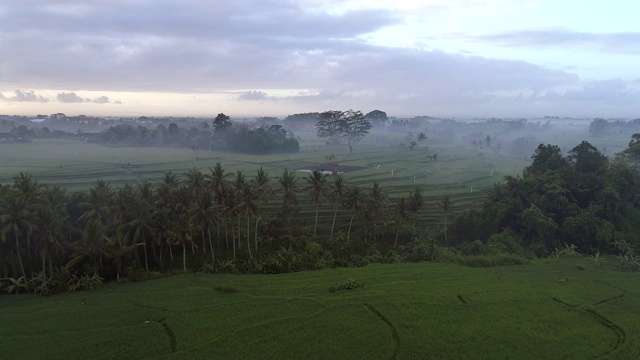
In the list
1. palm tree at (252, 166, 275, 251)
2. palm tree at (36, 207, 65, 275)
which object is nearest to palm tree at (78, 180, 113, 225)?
palm tree at (36, 207, 65, 275)

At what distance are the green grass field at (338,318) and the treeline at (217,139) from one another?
69929 millimetres

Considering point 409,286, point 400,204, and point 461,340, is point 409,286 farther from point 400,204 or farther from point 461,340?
point 400,204

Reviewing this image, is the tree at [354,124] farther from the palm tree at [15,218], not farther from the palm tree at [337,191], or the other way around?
the palm tree at [15,218]

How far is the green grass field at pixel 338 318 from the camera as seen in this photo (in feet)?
72.0

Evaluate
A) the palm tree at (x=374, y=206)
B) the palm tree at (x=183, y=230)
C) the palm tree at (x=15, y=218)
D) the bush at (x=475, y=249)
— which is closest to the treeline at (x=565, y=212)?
the bush at (x=475, y=249)

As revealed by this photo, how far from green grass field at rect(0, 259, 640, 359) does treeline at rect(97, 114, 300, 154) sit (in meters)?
Answer: 69.9

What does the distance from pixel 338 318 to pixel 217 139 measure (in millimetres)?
93747

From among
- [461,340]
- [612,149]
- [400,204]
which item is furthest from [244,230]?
[612,149]

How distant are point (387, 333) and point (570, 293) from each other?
48.5 feet

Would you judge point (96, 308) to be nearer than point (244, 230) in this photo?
Yes

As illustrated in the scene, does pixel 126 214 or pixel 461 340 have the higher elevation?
pixel 126 214

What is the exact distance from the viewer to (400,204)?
1651 inches

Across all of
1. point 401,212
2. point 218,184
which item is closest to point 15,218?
point 218,184

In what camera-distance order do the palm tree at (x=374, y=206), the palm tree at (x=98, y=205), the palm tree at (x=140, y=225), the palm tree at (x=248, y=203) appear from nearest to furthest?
the palm tree at (x=140, y=225), the palm tree at (x=98, y=205), the palm tree at (x=248, y=203), the palm tree at (x=374, y=206)
